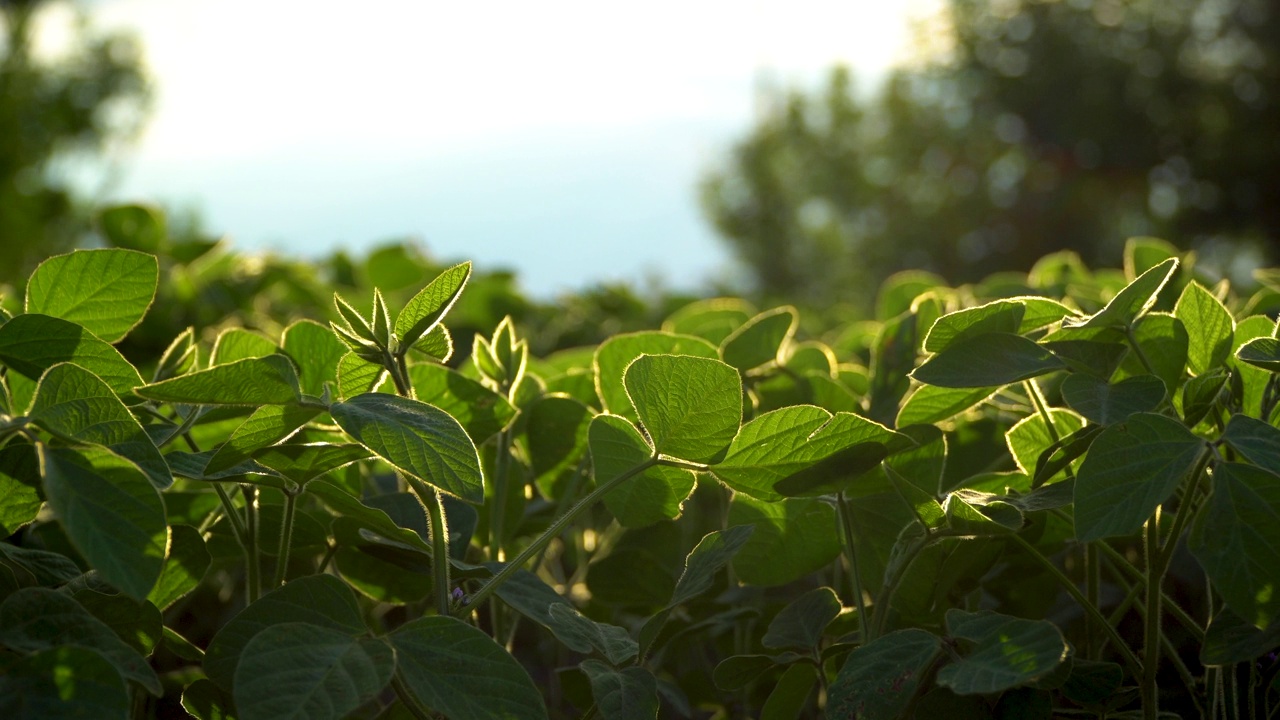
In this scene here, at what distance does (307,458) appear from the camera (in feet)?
2.07

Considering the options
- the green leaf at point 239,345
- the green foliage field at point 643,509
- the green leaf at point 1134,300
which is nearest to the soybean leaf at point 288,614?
the green foliage field at point 643,509

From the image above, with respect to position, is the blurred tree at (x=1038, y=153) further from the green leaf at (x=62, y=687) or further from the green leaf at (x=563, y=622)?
the green leaf at (x=62, y=687)

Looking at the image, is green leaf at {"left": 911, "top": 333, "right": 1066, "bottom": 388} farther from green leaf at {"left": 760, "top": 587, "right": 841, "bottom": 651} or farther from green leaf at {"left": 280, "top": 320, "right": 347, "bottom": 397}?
green leaf at {"left": 280, "top": 320, "right": 347, "bottom": 397}

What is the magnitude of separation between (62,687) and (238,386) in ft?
0.54

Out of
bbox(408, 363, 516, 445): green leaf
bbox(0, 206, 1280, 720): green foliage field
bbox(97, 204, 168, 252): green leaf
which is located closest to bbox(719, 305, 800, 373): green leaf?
bbox(0, 206, 1280, 720): green foliage field

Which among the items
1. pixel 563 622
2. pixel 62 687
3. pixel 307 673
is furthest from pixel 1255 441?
pixel 62 687

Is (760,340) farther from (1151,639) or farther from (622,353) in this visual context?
(1151,639)

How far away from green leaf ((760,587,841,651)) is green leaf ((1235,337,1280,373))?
277mm

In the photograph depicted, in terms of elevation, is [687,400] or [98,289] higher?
[98,289]

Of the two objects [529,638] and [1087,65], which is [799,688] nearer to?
[529,638]

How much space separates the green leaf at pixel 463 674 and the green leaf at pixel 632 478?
0.16 m

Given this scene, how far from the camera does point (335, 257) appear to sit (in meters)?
2.00

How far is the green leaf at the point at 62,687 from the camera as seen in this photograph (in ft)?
1.55

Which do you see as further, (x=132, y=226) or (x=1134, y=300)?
(x=132, y=226)
